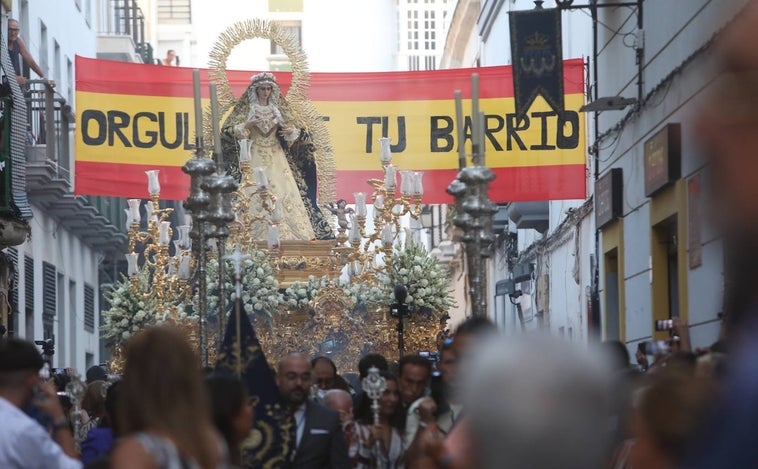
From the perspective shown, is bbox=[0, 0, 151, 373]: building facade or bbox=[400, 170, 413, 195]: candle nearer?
bbox=[400, 170, 413, 195]: candle

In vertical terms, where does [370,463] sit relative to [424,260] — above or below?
below

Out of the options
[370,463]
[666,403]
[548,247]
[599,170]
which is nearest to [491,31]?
[548,247]

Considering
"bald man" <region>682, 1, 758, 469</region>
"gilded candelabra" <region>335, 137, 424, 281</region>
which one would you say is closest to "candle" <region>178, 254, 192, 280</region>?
"gilded candelabra" <region>335, 137, 424, 281</region>

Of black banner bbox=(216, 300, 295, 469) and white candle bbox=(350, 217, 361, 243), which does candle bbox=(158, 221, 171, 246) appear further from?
black banner bbox=(216, 300, 295, 469)

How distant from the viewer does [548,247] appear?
2584cm

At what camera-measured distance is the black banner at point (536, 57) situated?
16.7 meters

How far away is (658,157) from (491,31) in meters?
20.0

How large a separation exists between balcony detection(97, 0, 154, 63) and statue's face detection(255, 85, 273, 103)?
1853 centimetres

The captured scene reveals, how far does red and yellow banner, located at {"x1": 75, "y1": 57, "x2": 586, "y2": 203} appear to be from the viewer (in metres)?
19.8

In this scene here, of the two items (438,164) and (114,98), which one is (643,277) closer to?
(438,164)

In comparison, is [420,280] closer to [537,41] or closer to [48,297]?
[537,41]

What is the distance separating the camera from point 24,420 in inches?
221

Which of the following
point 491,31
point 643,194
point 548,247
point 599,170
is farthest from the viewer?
point 491,31

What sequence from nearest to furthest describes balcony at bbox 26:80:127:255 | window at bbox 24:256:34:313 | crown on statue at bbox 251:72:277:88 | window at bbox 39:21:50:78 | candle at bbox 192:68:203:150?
1. candle at bbox 192:68:203:150
2. crown on statue at bbox 251:72:277:88
3. balcony at bbox 26:80:127:255
4. window at bbox 24:256:34:313
5. window at bbox 39:21:50:78
